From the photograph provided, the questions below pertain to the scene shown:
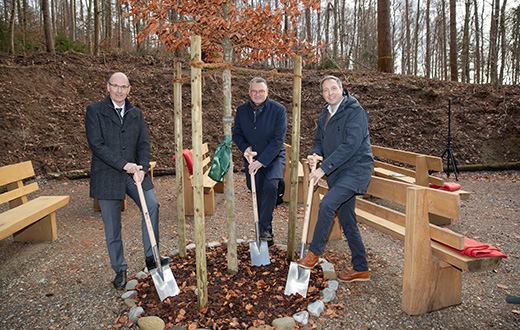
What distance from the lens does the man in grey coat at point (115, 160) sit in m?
3.57

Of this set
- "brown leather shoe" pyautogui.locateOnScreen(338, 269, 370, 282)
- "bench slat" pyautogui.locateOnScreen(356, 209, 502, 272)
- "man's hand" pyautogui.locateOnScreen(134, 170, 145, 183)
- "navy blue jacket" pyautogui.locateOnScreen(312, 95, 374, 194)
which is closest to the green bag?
"man's hand" pyautogui.locateOnScreen(134, 170, 145, 183)

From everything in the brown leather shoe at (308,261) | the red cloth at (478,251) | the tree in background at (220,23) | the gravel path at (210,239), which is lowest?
the gravel path at (210,239)

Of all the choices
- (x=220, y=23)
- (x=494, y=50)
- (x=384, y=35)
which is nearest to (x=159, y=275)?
(x=220, y=23)

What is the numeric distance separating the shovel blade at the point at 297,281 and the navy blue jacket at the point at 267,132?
1.18 metres

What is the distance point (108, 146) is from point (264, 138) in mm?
1686

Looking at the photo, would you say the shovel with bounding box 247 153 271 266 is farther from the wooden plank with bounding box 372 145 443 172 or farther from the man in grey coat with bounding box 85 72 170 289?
the wooden plank with bounding box 372 145 443 172

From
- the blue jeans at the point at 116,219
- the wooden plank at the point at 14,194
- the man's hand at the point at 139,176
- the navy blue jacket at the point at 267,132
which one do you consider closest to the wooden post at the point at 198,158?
the man's hand at the point at 139,176

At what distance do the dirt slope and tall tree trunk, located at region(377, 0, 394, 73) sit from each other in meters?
1.01

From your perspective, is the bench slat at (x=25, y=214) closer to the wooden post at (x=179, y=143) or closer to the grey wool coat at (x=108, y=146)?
the grey wool coat at (x=108, y=146)

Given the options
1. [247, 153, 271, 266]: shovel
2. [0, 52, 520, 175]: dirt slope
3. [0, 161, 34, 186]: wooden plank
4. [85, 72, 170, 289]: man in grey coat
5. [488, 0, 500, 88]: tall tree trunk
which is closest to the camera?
[85, 72, 170, 289]: man in grey coat

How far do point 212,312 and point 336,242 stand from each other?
2358 millimetres

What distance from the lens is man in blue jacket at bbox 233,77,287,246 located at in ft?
14.0

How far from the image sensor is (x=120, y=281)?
3719 mm

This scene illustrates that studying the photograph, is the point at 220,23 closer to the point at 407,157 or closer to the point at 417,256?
the point at 417,256
